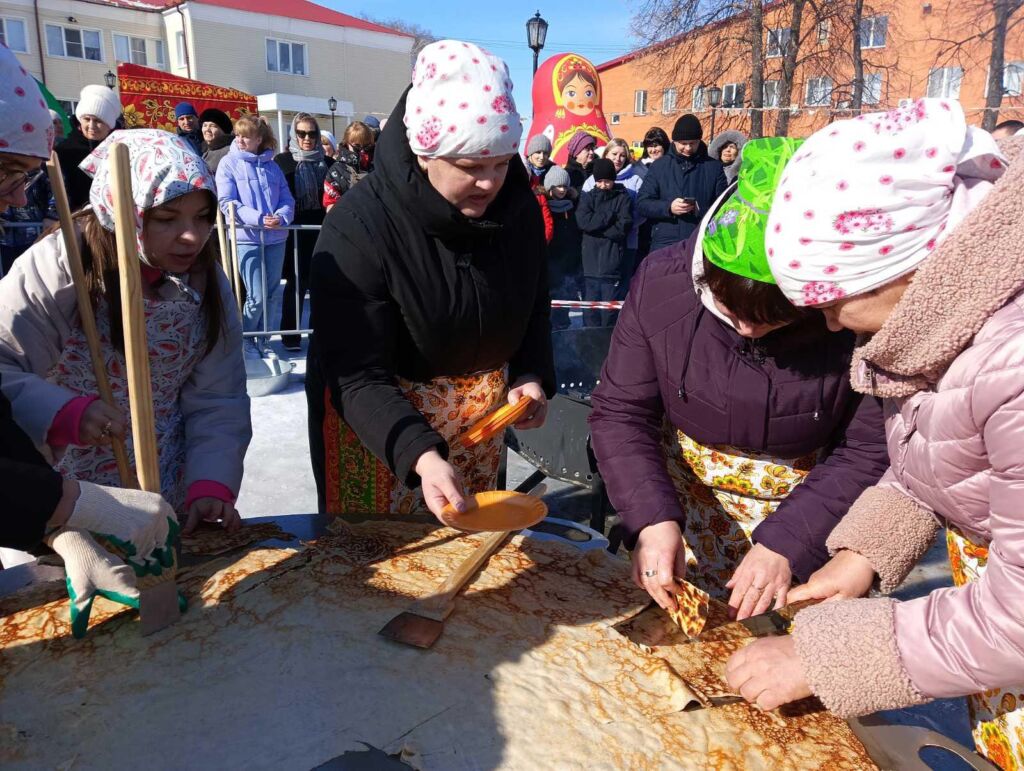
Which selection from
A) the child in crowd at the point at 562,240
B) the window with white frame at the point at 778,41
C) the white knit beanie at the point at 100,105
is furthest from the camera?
the window with white frame at the point at 778,41

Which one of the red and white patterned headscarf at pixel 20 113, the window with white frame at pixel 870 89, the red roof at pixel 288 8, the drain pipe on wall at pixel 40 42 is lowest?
A: the red and white patterned headscarf at pixel 20 113

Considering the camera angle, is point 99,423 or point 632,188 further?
point 632,188

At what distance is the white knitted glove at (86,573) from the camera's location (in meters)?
1.37

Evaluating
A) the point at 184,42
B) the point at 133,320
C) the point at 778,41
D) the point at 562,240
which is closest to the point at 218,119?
the point at 562,240

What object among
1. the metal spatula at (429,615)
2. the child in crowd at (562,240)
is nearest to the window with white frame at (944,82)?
the child in crowd at (562,240)

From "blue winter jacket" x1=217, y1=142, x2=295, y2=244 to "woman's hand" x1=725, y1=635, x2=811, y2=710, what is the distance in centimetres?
552

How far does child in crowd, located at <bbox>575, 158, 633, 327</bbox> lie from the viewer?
23.2 ft

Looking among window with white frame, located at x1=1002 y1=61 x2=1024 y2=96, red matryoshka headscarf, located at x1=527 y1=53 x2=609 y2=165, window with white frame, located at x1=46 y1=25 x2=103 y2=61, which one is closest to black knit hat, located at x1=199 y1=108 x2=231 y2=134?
red matryoshka headscarf, located at x1=527 y1=53 x2=609 y2=165

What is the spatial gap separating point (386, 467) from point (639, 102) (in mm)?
36114

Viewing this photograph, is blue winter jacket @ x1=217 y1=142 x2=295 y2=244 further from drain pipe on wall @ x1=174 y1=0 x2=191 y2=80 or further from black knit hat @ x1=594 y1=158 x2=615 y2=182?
drain pipe on wall @ x1=174 y1=0 x2=191 y2=80

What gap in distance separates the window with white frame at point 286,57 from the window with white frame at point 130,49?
5170mm

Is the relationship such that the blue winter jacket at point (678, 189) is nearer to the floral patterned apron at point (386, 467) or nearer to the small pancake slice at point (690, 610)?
the floral patterned apron at point (386, 467)

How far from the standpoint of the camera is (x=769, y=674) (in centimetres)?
121

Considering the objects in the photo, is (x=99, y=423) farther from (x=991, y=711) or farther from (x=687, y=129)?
(x=687, y=129)
